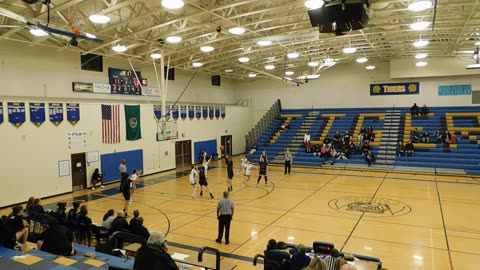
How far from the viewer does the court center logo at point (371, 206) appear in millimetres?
12375

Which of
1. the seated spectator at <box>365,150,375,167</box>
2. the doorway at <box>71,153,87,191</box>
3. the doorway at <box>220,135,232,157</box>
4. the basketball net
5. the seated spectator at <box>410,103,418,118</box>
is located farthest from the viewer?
the doorway at <box>220,135,232,157</box>

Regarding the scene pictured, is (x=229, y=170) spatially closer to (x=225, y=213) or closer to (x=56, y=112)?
(x=225, y=213)

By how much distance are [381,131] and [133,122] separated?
1726cm

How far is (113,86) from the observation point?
1967 cm

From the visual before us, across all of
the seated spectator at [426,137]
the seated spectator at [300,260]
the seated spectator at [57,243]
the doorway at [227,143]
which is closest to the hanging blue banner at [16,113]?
the seated spectator at [57,243]

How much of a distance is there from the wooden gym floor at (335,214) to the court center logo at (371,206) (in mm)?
35

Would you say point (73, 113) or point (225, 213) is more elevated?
point (73, 113)

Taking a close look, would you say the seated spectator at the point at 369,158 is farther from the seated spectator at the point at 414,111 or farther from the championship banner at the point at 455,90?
the championship banner at the point at 455,90

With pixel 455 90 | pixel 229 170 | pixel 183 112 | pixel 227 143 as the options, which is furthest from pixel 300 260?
pixel 455 90

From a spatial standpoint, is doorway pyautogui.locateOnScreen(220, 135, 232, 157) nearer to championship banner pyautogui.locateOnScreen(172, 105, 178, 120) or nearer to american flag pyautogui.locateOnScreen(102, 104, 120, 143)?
championship banner pyautogui.locateOnScreen(172, 105, 178, 120)

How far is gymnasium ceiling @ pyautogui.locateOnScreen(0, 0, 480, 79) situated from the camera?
1203 cm

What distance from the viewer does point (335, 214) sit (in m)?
12.1

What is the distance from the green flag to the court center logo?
11346 millimetres

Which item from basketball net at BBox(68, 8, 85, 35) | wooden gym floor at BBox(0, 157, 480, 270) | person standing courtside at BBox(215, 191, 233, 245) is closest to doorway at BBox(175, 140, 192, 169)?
wooden gym floor at BBox(0, 157, 480, 270)
